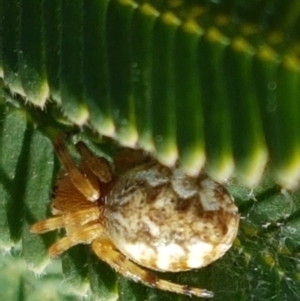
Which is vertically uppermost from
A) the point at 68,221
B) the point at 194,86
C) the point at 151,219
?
the point at 194,86

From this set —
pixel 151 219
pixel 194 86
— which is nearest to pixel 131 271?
pixel 151 219

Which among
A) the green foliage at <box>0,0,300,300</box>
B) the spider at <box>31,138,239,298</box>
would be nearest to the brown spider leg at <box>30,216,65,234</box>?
the spider at <box>31,138,239,298</box>

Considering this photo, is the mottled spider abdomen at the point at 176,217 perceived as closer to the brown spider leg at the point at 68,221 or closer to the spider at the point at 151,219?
the spider at the point at 151,219

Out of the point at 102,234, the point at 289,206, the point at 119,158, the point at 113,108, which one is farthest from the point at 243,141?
the point at 102,234

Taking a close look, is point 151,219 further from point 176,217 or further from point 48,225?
point 48,225

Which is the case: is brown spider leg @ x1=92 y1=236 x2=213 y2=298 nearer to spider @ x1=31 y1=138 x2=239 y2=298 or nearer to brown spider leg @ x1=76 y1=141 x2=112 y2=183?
spider @ x1=31 y1=138 x2=239 y2=298
